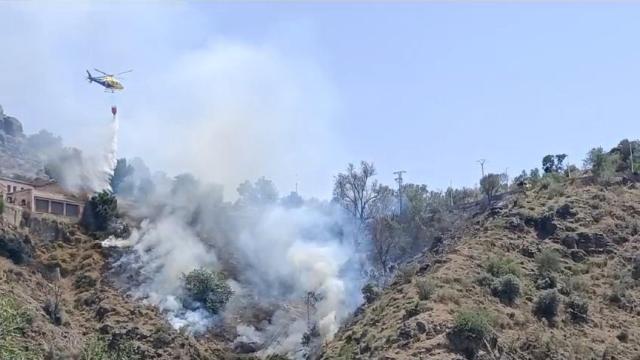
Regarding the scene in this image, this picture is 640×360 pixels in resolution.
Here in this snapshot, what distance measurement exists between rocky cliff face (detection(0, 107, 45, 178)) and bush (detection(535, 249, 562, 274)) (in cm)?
9567

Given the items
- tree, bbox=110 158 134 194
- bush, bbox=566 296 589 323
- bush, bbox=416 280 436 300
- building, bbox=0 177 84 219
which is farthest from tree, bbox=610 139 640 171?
tree, bbox=110 158 134 194

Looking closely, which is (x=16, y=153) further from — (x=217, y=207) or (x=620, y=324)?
(x=620, y=324)

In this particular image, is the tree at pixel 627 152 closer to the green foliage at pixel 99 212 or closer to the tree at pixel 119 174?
the green foliage at pixel 99 212

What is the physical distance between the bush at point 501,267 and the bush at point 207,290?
2924cm

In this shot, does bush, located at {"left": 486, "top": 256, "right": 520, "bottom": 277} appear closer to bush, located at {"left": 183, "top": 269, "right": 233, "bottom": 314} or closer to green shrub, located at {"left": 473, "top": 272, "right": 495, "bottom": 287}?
green shrub, located at {"left": 473, "top": 272, "right": 495, "bottom": 287}

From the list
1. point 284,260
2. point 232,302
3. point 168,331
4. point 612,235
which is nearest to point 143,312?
point 168,331

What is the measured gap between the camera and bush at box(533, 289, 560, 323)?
67812mm

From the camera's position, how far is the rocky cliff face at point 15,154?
6068 inches

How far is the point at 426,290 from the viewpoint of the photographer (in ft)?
→ 223

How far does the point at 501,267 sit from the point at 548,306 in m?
5.62

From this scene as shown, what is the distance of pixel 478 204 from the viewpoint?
112125mm

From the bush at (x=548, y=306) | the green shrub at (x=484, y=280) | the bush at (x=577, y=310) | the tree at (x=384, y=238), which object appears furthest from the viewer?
the tree at (x=384, y=238)

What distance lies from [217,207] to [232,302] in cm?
2732

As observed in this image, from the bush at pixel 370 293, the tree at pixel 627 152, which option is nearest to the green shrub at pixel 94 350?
the bush at pixel 370 293
